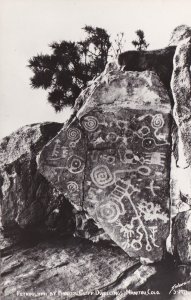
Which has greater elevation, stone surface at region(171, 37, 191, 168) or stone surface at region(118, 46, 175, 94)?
stone surface at region(118, 46, 175, 94)

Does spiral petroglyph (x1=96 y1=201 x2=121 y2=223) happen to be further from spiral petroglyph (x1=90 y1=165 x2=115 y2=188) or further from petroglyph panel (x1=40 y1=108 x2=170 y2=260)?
spiral petroglyph (x1=90 y1=165 x2=115 y2=188)

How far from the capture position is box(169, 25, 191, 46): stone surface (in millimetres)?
3806

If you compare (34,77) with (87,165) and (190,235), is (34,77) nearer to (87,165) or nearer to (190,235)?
(87,165)

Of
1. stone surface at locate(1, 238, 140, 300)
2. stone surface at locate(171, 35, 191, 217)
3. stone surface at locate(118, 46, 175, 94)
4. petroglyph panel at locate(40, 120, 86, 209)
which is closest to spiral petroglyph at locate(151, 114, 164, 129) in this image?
stone surface at locate(171, 35, 191, 217)

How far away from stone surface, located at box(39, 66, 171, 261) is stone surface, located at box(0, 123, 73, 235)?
21 centimetres

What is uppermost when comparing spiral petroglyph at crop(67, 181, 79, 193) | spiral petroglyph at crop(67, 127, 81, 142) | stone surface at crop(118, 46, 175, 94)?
stone surface at crop(118, 46, 175, 94)

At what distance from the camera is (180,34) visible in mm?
3842

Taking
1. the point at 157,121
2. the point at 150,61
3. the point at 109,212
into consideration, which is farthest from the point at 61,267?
the point at 150,61

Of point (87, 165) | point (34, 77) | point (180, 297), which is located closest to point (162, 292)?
point (180, 297)

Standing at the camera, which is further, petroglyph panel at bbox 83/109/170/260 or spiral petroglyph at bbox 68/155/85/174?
spiral petroglyph at bbox 68/155/85/174

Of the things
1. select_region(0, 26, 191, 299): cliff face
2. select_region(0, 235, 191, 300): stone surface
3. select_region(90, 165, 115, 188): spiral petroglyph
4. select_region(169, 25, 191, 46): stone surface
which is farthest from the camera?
select_region(169, 25, 191, 46): stone surface

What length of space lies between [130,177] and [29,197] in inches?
34.6

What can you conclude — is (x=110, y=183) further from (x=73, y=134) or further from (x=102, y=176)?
(x=73, y=134)

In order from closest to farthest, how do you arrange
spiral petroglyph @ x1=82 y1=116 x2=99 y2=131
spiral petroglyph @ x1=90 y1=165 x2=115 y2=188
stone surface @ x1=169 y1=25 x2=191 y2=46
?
spiral petroglyph @ x1=90 y1=165 x2=115 y2=188 < spiral petroglyph @ x1=82 y1=116 x2=99 y2=131 < stone surface @ x1=169 y1=25 x2=191 y2=46
